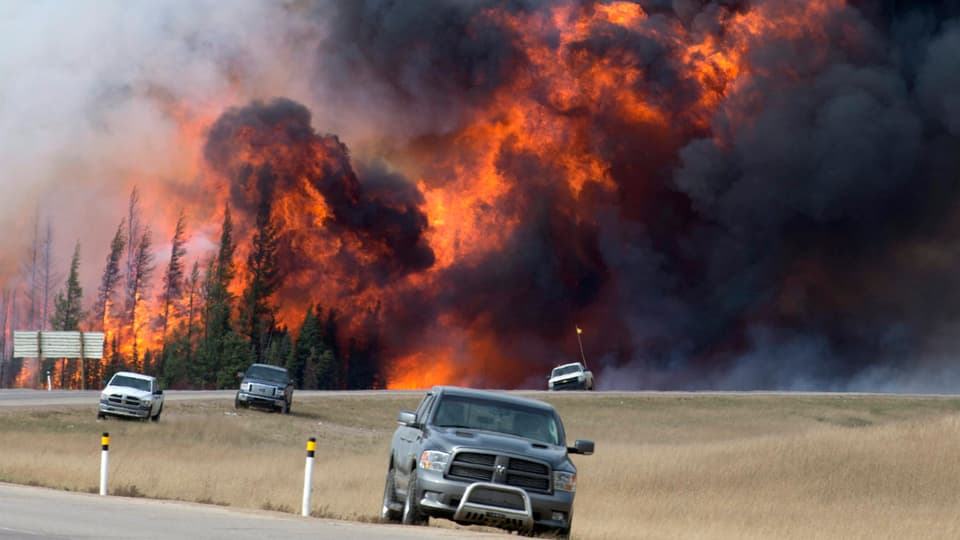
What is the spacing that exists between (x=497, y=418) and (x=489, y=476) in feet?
5.43

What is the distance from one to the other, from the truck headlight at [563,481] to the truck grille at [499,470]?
0.11 m

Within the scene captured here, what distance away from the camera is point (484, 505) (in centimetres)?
1873

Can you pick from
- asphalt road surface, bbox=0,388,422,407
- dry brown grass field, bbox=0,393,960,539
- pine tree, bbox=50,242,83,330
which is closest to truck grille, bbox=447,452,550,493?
dry brown grass field, bbox=0,393,960,539

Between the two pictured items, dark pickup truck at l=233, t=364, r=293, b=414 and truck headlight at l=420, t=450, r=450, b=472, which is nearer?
truck headlight at l=420, t=450, r=450, b=472

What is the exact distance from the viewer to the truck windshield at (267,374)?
2366 inches

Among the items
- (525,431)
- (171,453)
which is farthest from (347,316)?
(525,431)

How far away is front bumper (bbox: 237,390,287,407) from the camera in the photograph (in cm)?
5925

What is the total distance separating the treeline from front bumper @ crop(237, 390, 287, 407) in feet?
171

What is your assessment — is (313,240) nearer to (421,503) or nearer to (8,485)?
(8,485)

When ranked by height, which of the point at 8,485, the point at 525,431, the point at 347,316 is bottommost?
the point at 8,485

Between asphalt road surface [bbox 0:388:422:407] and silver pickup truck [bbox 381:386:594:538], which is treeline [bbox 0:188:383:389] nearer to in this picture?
asphalt road surface [bbox 0:388:422:407]

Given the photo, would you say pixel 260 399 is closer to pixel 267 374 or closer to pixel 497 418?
pixel 267 374

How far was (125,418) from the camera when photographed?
170ft

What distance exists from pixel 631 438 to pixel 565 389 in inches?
926
